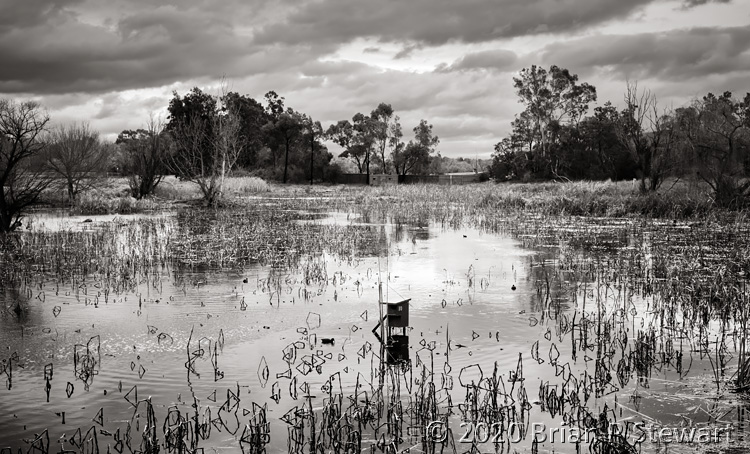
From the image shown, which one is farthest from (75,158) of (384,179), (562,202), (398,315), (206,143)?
(384,179)

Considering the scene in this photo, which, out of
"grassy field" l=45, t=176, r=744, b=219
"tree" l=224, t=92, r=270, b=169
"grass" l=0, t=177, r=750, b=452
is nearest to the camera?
"grass" l=0, t=177, r=750, b=452

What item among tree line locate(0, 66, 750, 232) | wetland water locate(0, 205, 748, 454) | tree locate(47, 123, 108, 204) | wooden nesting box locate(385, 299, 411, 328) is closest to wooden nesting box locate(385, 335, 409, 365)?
wetland water locate(0, 205, 748, 454)

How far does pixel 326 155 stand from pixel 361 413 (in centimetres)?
7118

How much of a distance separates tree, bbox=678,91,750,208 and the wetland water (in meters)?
12.9

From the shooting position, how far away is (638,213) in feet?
92.7

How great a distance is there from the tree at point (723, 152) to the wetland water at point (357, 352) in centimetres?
1293

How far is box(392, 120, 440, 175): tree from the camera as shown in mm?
77625

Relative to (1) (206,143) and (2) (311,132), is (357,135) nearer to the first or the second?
(2) (311,132)

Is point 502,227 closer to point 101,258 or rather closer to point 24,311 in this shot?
point 101,258

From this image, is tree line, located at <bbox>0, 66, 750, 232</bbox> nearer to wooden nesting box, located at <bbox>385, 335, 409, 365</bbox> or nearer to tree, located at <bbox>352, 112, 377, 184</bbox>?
tree, located at <bbox>352, 112, 377, 184</bbox>

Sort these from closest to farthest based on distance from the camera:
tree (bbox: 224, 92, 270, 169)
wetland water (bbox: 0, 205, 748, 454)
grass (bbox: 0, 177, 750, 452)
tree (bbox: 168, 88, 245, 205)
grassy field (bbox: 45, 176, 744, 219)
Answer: wetland water (bbox: 0, 205, 748, 454), grass (bbox: 0, 177, 750, 452), grassy field (bbox: 45, 176, 744, 219), tree (bbox: 168, 88, 245, 205), tree (bbox: 224, 92, 270, 169)

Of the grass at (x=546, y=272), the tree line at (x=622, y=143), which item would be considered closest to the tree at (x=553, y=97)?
the tree line at (x=622, y=143)

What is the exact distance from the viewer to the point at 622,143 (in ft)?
171

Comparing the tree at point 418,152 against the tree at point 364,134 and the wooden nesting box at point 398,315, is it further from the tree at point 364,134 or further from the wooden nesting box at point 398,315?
the wooden nesting box at point 398,315
